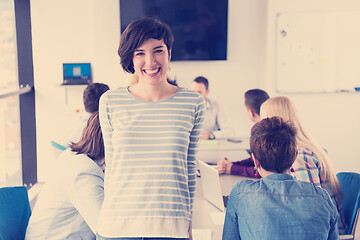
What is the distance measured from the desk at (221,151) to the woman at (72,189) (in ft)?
4.53

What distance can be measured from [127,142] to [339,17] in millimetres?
4182

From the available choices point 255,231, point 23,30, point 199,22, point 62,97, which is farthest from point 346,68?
point 255,231

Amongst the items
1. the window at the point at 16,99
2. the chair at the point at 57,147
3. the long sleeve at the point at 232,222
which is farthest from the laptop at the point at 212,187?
the window at the point at 16,99

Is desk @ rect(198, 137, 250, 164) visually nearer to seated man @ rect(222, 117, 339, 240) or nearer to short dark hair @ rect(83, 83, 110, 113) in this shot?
short dark hair @ rect(83, 83, 110, 113)

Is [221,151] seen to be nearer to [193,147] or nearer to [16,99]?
[193,147]

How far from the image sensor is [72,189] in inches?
78.5

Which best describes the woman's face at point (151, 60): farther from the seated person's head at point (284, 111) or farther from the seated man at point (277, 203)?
the seated person's head at point (284, 111)

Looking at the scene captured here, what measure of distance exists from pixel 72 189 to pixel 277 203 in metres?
0.92

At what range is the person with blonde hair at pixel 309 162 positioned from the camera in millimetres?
2408

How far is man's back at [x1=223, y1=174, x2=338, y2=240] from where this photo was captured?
158 centimetres

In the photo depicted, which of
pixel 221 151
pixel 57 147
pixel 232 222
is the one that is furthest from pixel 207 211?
pixel 57 147

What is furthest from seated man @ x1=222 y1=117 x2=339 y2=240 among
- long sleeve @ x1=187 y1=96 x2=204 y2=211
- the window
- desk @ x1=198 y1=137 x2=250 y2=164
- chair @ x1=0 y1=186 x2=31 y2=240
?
the window

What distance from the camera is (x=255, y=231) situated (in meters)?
1.62

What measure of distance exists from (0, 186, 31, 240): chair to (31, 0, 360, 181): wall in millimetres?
3054
